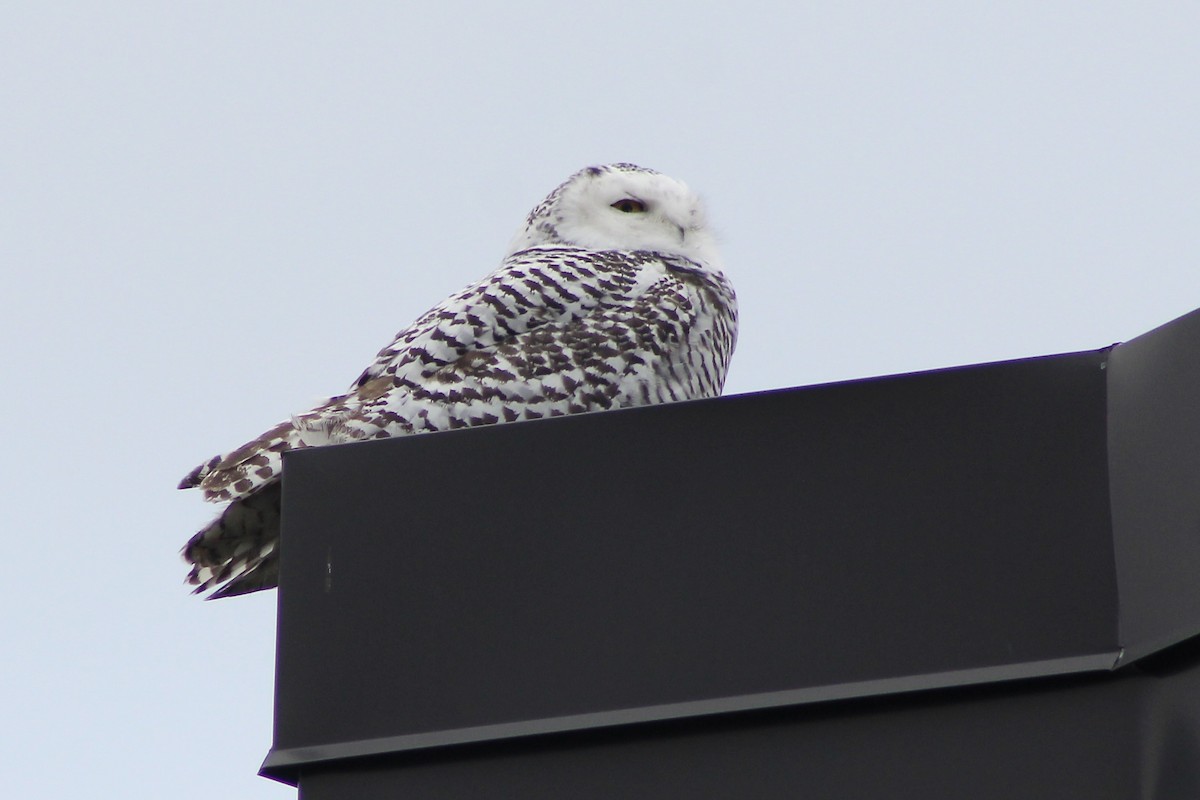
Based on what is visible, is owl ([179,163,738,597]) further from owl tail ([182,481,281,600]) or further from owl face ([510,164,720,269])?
owl face ([510,164,720,269])

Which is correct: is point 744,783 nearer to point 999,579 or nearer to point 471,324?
point 999,579

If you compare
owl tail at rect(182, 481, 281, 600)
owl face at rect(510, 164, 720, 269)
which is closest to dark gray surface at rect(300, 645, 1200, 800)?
owl tail at rect(182, 481, 281, 600)

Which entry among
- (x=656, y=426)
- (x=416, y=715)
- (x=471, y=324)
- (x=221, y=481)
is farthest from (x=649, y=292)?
(x=416, y=715)

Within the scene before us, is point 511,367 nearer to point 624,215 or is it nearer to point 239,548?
point 239,548

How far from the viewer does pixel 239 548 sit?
4.11 m

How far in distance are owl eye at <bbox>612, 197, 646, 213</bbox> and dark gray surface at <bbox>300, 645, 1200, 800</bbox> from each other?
327cm

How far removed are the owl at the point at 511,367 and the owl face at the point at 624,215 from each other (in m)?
0.22

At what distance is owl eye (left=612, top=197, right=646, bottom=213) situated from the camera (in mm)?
5801

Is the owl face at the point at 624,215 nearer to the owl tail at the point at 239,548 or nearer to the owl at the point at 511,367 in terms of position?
the owl at the point at 511,367

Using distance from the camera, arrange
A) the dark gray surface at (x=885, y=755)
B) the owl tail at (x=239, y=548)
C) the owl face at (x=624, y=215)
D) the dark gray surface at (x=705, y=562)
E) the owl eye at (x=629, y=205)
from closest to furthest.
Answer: the dark gray surface at (x=885, y=755) → the dark gray surface at (x=705, y=562) → the owl tail at (x=239, y=548) → the owl face at (x=624, y=215) → the owl eye at (x=629, y=205)

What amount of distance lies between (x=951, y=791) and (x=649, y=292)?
2559 millimetres

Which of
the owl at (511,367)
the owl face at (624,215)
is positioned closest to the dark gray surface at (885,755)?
the owl at (511,367)

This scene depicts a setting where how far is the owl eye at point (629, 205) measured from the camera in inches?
228

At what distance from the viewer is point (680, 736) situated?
2734mm
